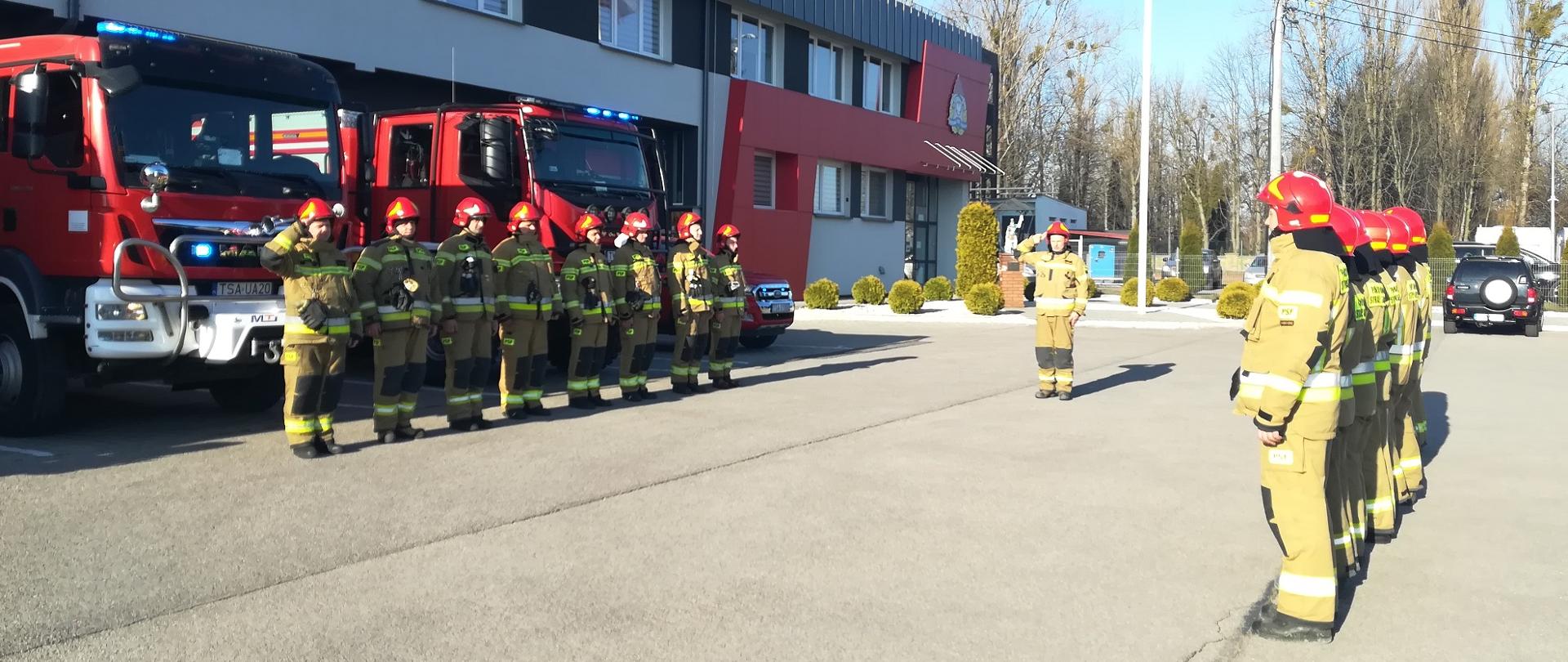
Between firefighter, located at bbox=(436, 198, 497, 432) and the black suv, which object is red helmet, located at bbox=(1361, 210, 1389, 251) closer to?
firefighter, located at bbox=(436, 198, 497, 432)

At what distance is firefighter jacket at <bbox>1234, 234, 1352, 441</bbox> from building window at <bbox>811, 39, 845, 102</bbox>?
26366mm

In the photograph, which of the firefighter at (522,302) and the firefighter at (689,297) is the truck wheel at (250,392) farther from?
the firefighter at (689,297)

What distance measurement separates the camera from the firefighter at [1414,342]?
7020mm

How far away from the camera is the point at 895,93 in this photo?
34500mm

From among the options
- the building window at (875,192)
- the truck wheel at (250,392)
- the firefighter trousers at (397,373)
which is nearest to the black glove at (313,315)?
the firefighter trousers at (397,373)

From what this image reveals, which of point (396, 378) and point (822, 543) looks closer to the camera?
point (822, 543)

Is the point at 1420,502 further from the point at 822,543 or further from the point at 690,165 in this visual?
the point at 690,165

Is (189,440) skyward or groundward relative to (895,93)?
groundward

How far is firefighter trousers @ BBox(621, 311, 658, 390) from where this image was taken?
11.5 metres

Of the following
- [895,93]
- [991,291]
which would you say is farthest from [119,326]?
[895,93]

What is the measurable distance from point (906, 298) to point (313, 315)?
758 inches

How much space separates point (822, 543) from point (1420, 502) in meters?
4.07

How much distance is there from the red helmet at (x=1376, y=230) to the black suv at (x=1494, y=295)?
19240 mm

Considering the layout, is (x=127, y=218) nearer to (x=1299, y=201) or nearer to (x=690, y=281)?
(x=690, y=281)
